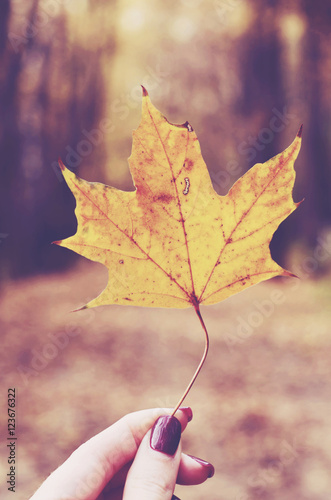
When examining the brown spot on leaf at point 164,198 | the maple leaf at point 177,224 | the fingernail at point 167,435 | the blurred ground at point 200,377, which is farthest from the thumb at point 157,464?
the blurred ground at point 200,377

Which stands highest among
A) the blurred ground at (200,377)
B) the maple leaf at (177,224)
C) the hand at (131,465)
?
the maple leaf at (177,224)

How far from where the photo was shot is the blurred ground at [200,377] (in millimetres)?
2090

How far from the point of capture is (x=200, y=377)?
109 inches

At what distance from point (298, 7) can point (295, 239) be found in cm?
226

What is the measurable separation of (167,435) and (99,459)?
0.20 metres

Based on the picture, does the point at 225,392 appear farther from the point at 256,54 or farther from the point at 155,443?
the point at 256,54

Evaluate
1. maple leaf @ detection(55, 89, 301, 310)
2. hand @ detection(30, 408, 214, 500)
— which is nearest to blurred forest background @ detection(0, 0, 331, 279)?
hand @ detection(30, 408, 214, 500)

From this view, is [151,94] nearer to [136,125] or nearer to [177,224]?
[136,125]

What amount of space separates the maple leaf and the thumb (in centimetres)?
34

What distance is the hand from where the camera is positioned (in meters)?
0.95

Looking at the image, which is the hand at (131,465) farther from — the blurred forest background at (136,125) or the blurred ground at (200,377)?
the blurred forest background at (136,125)

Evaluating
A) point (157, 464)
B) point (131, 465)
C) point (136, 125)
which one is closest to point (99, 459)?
point (131, 465)

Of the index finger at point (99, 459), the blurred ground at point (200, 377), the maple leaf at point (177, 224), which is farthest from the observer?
the blurred ground at point (200, 377)

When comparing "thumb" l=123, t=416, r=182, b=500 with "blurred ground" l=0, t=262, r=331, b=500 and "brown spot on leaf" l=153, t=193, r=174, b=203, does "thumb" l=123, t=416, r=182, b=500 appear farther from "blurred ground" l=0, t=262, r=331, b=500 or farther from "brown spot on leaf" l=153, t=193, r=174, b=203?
"blurred ground" l=0, t=262, r=331, b=500
